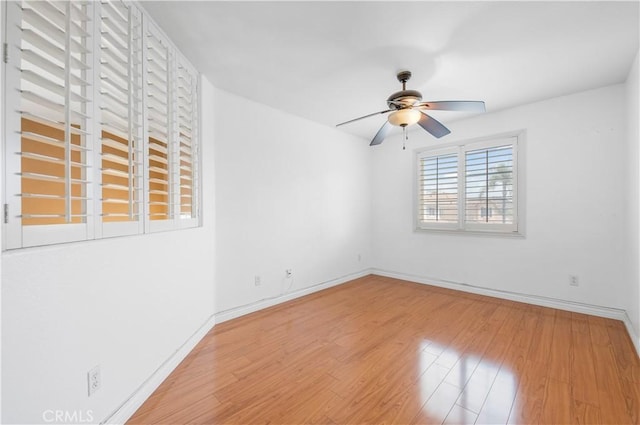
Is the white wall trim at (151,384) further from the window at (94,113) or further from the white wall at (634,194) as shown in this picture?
the white wall at (634,194)

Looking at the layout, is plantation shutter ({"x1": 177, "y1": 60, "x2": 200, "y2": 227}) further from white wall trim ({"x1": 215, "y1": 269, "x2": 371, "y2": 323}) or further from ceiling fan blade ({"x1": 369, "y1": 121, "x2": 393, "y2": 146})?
ceiling fan blade ({"x1": 369, "y1": 121, "x2": 393, "y2": 146})

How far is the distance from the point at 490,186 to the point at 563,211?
0.81m

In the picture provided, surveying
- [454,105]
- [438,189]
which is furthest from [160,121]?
[438,189]

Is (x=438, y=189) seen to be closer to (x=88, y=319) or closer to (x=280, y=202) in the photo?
(x=280, y=202)

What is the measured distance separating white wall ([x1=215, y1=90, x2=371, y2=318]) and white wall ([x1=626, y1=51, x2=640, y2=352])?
3086mm

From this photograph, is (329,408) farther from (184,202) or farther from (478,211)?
(478,211)

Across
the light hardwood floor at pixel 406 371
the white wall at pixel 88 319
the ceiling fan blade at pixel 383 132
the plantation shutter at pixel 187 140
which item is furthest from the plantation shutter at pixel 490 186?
the white wall at pixel 88 319

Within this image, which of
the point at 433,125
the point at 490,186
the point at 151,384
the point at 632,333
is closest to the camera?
the point at 151,384

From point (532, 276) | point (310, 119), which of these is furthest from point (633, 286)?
point (310, 119)

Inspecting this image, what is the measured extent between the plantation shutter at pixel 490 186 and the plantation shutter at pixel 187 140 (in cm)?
352

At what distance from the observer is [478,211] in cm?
376

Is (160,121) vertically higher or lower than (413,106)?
lower

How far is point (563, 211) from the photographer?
3107 millimetres

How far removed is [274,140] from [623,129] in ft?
12.2
